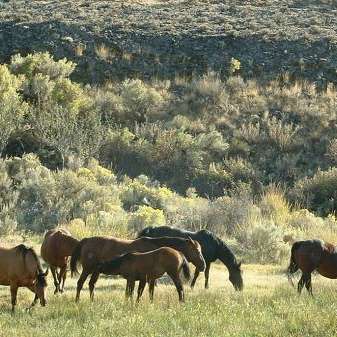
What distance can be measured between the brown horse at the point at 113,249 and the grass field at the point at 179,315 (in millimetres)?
614

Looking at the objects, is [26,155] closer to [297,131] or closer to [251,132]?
[251,132]

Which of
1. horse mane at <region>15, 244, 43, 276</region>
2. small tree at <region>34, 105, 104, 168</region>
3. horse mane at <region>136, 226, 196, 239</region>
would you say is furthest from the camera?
small tree at <region>34, 105, 104, 168</region>

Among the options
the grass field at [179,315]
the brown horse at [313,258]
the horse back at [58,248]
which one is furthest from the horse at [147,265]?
the brown horse at [313,258]

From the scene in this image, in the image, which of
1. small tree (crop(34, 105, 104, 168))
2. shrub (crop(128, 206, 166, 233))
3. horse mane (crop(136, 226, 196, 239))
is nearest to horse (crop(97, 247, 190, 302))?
horse mane (crop(136, 226, 196, 239))

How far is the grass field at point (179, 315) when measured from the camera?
9.76 metres

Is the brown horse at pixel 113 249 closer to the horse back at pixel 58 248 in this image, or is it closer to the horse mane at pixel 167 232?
the horse back at pixel 58 248

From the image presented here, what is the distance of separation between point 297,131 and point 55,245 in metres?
22.9

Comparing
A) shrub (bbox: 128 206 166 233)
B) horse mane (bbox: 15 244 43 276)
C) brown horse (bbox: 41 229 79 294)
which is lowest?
shrub (bbox: 128 206 166 233)

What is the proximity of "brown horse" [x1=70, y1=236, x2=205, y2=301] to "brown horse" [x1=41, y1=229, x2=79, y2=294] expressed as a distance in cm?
62

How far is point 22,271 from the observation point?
10977 mm

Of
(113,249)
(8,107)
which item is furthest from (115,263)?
(8,107)

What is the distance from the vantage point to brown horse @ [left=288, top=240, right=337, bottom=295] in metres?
12.5

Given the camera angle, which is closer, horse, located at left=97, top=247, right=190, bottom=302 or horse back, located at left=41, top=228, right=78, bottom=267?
horse, located at left=97, top=247, right=190, bottom=302

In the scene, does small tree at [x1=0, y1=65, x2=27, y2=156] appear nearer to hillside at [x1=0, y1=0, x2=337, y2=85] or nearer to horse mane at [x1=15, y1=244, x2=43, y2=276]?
hillside at [x1=0, y1=0, x2=337, y2=85]
